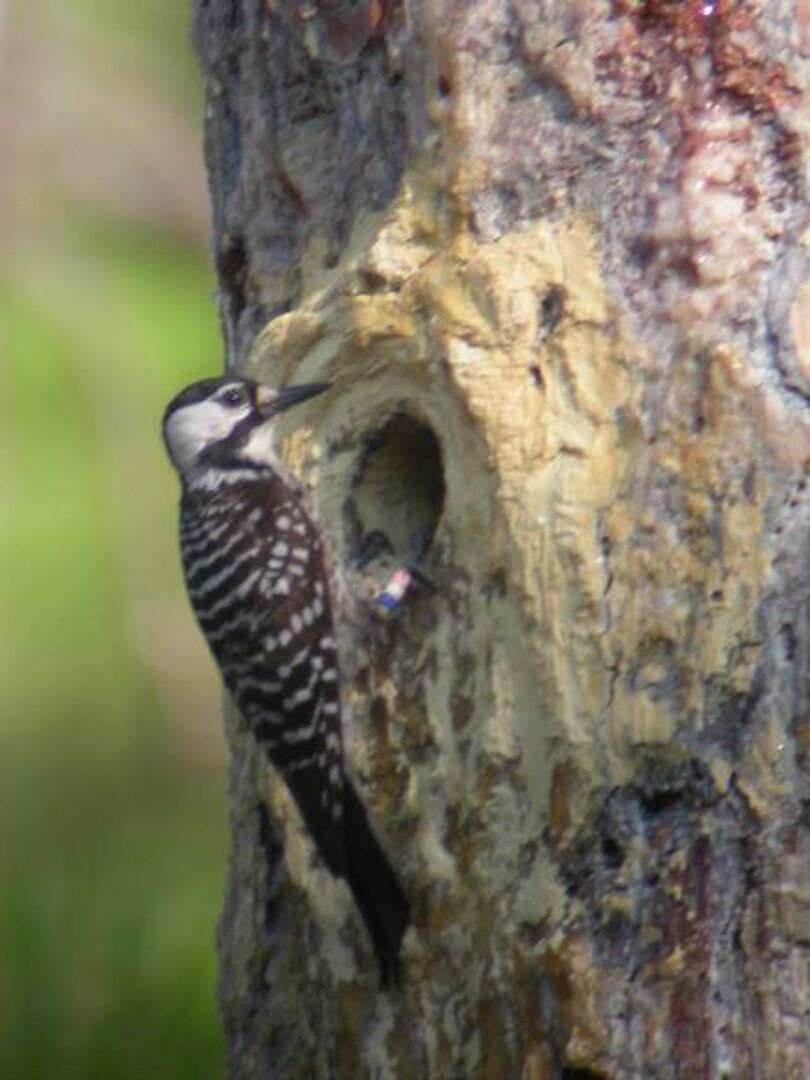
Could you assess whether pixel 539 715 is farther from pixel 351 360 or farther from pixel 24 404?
pixel 24 404

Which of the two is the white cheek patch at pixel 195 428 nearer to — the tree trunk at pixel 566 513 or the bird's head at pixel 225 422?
the bird's head at pixel 225 422

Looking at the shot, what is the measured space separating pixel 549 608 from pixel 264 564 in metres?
0.82

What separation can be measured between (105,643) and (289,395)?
2.68m

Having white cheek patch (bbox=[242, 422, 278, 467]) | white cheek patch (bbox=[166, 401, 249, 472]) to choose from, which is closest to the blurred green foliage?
white cheek patch (bbox=[166, 401, 249, 472])

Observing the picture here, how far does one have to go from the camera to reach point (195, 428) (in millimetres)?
4426

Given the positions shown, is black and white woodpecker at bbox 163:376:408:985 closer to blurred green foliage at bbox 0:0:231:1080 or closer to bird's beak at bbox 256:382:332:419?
Answer: bird's beak at bbox 256:382:332:419

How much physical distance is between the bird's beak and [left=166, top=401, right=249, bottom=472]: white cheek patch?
13 centimetres

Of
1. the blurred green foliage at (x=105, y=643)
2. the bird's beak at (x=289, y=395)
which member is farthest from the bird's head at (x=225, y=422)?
the blurred green foliage at (x=105, y=643)

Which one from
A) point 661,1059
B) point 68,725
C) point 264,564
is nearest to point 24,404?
point 68,725

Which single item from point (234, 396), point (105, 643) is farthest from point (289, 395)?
point (105, 643)

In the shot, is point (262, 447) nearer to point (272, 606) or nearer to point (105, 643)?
point (272, 606)

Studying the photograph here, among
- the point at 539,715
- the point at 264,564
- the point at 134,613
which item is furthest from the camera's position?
the point at 134,613

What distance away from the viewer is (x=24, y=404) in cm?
687

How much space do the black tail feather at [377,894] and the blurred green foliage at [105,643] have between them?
1.01ft
